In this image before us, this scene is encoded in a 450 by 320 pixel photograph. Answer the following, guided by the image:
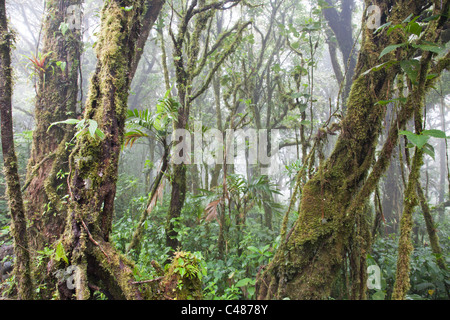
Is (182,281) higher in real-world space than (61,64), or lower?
lower

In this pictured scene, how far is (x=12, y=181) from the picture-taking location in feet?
5.15

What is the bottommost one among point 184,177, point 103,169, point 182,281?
point 182,281

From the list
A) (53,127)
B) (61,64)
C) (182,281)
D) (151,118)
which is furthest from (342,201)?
(61,64)

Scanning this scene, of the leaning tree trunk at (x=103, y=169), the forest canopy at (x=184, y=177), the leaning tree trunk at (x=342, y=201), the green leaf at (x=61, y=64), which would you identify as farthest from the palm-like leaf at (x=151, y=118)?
the leaning tree trunk at (x=342, y=201)

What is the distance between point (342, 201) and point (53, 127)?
11.6 feet

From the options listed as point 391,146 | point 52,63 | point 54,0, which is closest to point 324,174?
point 391,146

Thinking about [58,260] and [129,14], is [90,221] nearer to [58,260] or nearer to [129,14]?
[58,260]

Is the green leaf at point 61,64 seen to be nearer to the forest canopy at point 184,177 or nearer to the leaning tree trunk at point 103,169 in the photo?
the forest canopy at point 184,177

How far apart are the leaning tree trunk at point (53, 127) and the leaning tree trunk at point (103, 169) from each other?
1.45 m

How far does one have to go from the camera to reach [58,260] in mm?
1444

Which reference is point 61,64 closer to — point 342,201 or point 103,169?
point 103,169

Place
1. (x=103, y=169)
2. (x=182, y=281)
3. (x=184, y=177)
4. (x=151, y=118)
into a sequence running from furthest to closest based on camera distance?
(x=184, y=177) → (x=151, y=118) → (x=103, y=169) → (x=182, y=281)

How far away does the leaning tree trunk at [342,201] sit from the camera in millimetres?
1973
